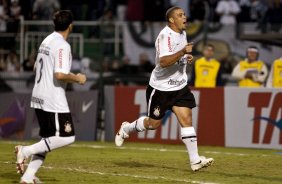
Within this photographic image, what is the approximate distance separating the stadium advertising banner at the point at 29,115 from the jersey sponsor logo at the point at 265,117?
3945 mm

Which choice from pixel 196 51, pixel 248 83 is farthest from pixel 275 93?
pixel 196 51

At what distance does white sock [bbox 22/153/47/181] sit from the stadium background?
827cm

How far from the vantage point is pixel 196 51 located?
22453 millimetres

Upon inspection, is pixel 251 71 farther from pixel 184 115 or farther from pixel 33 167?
pixel 33 167

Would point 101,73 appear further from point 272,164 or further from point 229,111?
point 272,164

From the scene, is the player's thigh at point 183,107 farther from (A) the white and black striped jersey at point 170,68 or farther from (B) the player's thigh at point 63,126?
(B) the player's thigh at point 63,126

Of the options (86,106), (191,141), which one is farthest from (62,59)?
(86,106)

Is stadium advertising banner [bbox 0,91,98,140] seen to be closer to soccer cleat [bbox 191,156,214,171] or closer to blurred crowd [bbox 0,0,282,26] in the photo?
blurred crowd [bbox 0,0,282,26]

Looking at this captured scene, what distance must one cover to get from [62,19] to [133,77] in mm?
10082

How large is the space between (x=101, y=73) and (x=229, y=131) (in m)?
3.81

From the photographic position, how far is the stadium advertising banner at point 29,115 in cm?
2109

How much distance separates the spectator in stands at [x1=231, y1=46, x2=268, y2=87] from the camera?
20516 mm

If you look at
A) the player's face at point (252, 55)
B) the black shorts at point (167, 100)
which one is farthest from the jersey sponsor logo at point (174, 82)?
the player's face at point (252, 55)

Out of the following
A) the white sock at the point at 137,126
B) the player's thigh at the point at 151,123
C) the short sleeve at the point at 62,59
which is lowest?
the white sock at the point at 137,126
